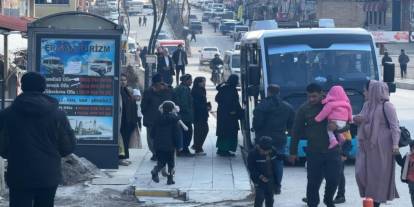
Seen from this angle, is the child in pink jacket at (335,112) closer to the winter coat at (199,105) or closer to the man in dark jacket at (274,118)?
the man in dark jacket at (274,118)

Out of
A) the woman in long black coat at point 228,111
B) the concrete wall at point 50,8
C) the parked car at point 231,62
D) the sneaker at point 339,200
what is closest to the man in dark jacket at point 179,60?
the parked car at point 231,62

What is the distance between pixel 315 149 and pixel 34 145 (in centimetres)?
469

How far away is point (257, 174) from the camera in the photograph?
507 inches

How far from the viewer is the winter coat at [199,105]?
Result: 20766mm

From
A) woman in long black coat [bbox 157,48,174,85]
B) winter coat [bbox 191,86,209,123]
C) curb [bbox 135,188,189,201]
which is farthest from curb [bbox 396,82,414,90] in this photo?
curb [bbox 135,188,189,201]

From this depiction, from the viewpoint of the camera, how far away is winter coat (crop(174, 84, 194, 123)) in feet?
65.8

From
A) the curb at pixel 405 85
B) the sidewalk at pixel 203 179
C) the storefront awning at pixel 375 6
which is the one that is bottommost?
the curb at pixel 405 85

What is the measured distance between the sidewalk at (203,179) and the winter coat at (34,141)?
17.7 feet

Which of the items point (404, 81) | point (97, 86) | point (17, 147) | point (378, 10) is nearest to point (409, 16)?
point (378, 10)

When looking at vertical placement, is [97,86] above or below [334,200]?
above

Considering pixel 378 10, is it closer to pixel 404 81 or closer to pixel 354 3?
pixel 354 3

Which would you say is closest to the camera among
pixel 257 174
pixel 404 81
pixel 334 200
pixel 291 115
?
pixel 257 174

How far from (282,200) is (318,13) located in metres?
83.9

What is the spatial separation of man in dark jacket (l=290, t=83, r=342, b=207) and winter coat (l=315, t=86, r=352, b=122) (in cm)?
7
